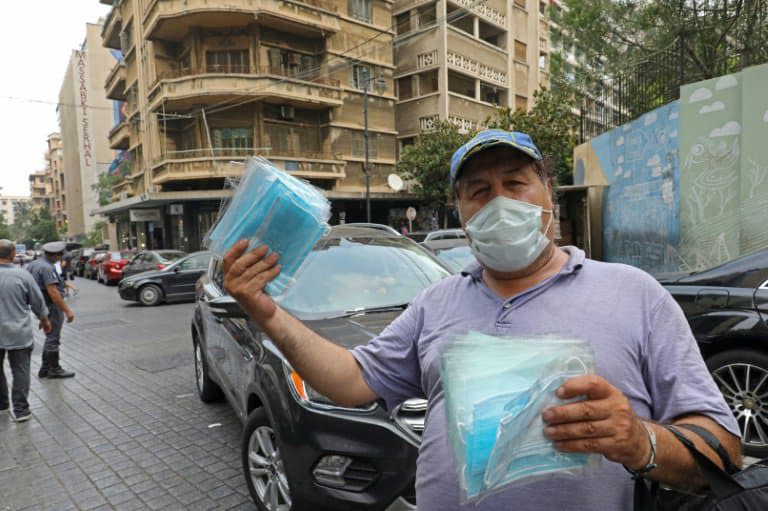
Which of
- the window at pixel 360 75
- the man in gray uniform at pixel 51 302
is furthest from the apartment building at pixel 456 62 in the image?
the man in gray uniform at pixel 51 302

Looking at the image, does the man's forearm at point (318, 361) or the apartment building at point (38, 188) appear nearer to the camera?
the man's forearm at point (318, 361)

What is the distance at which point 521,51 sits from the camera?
40.4m

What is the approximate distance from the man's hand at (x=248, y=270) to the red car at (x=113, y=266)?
2317 centimetres

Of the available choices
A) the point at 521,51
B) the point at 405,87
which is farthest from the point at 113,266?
the point at 521,51

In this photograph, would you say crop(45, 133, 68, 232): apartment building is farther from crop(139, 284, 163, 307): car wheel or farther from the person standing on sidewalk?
the person standing on sidewalk

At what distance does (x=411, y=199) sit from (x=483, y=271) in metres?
32.1

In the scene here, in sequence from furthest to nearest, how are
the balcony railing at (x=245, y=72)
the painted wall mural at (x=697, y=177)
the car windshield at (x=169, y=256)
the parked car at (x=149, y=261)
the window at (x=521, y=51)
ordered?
the window at (x=521, y=51) < the balcony railing at (x=245, y=72) < the car windshield at (x=169, y=256) < the parked car at (x=149, y=261) < the painted wall mural at (x=697, y=177)

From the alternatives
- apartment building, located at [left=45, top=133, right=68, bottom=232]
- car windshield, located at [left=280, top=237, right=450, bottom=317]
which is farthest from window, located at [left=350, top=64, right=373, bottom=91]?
apartment building, located at [left=45, top=133, right=68, bottom=232]

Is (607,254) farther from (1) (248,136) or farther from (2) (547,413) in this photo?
(1) (248,136)

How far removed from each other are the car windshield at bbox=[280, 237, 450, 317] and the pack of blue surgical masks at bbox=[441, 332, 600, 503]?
2.56m

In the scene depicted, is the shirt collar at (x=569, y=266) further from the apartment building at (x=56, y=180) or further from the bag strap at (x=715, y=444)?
the apartment building at (x=56, y=180)

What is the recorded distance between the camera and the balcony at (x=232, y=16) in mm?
25016

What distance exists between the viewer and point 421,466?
145 centimetres

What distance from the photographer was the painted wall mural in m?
7.79
